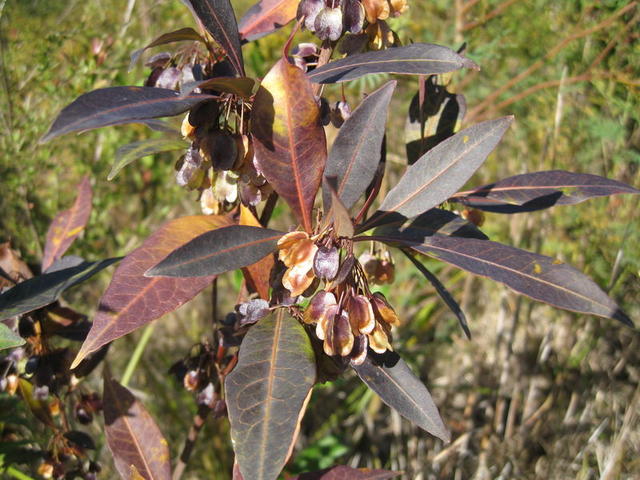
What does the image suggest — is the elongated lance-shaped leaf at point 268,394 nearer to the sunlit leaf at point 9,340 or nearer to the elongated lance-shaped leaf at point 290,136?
the elongated lance-shaped leaf at point 290,136

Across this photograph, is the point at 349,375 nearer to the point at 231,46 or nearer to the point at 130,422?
the point at 130,422

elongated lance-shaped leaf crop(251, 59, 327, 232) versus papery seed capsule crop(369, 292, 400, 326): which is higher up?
elongated lance-shaped leaf crop(251, 59, 327, 232)

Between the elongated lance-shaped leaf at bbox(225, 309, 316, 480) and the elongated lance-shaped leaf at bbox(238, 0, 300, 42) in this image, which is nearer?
the elongated lance-shaped leaf at bbox(225, 309, 316, 480)

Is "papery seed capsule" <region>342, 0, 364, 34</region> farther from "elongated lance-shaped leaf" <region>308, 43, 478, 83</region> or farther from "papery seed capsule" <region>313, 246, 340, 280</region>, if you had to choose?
"papery seed capsule" <region>313, 246, 340, 280</region>

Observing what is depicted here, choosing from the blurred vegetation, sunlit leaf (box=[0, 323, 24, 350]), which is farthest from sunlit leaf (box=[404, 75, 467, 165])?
the blurred vegetation

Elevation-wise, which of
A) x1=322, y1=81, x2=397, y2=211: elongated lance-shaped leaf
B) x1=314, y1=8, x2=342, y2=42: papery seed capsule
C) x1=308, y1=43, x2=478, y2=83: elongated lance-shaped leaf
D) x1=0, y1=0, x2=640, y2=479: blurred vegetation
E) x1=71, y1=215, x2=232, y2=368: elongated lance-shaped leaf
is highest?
x1=314, y1=8, x2=342, y2=42: papery seed capsule

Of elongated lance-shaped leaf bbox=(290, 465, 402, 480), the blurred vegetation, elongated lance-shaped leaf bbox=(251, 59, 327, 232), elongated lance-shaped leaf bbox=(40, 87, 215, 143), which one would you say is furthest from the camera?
the blurred vegetation
